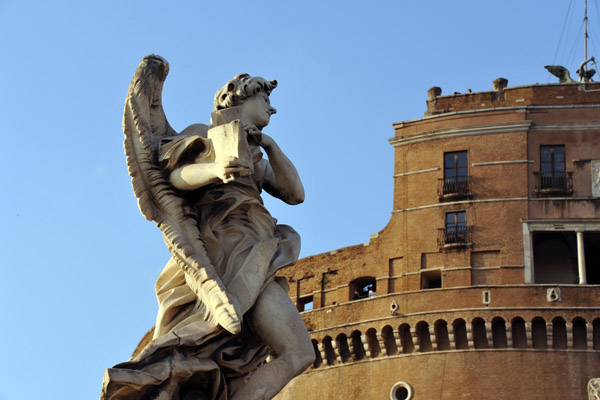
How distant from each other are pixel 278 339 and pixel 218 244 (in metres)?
0.52

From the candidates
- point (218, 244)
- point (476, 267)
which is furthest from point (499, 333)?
point (218, 244)

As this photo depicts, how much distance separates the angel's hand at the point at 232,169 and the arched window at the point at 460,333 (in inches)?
1471

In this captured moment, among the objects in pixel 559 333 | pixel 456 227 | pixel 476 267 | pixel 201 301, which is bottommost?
pixel 201 301

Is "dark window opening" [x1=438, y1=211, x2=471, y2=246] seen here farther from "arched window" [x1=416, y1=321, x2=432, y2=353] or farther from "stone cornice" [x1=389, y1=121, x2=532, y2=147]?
"arched window" [x1=416, y1=321, x2=432, y2=353]

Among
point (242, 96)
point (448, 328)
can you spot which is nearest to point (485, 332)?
point (448, 328)

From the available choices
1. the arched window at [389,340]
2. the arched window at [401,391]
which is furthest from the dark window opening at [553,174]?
the arched window at [401,391]

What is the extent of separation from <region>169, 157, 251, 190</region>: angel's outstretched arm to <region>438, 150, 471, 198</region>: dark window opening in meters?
39.1

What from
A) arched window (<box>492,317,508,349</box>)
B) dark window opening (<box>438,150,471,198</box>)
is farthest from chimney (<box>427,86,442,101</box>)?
arched window (<box>492,317,508,349</box>)

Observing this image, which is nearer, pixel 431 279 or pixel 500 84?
pixel 431 279

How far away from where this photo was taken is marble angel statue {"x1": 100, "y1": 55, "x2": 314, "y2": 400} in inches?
216

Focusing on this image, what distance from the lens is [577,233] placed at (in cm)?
4294

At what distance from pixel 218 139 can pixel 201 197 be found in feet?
1.20

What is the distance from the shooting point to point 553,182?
145ft

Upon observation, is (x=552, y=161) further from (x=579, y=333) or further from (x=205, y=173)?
(x=205, y=173)
